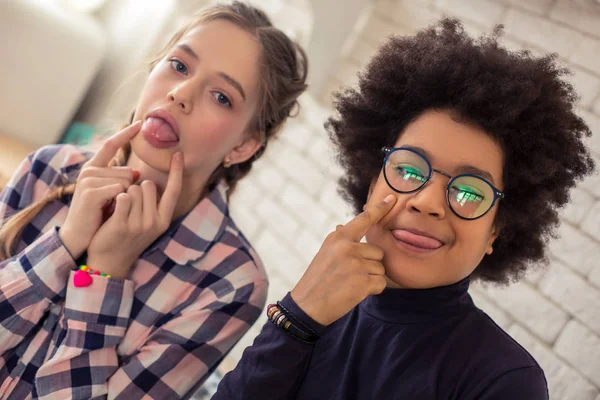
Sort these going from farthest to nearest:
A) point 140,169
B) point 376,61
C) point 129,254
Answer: point 140,169 < point 129,254 < point 376,61

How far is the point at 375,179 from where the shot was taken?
39.0 inches

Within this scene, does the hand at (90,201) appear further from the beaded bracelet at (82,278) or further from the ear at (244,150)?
the ear at (244,150)

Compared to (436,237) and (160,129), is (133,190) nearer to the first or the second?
(160,129)

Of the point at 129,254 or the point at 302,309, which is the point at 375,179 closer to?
the point at 302,309

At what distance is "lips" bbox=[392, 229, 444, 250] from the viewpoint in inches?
32.0

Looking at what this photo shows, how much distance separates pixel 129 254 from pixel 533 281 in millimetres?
789

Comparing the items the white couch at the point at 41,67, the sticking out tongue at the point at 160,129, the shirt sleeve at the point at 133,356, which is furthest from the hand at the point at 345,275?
the white couch at the point at 41,67

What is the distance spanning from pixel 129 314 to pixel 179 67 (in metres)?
0.49

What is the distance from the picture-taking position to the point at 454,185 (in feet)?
2.64

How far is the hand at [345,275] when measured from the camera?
0.83 meters

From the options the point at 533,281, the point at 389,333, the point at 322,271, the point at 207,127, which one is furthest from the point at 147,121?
the point at 533,281

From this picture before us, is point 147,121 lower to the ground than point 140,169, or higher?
higher

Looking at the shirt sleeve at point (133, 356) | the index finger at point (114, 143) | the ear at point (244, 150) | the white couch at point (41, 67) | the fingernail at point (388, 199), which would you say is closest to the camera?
the fingernail at point (388, 199)

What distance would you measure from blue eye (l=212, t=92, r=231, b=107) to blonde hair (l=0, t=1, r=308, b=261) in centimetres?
9
